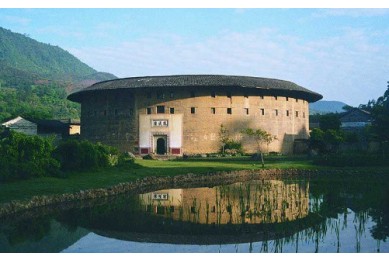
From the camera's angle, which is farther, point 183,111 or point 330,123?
point 330,123

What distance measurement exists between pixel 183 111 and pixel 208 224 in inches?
1104

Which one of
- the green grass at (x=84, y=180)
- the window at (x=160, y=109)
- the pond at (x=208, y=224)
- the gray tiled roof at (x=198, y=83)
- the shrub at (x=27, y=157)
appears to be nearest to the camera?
the pond at (x=208, y=224)

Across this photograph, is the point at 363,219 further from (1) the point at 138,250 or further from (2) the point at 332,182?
(2) the point at 332,182

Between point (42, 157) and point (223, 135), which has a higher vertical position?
point (223, 135)

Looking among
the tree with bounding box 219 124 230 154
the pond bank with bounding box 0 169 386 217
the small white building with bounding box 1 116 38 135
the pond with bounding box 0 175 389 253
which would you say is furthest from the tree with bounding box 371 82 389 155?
the small white building with bounding box 1 116 38 135

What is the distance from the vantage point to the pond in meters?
10.5

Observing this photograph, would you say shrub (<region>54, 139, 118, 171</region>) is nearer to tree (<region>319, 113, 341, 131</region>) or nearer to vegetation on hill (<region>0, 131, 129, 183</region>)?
vegetation on hill (<region>0, 131, 129, 183</region>)

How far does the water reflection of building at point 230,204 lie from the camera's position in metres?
13.4

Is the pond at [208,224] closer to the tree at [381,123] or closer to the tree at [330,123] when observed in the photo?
the tree at [381,123]

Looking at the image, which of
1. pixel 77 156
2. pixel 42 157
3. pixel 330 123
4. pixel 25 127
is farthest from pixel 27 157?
pixel 330 123

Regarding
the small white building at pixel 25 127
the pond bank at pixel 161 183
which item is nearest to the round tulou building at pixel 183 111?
the small white building at pixel 25 127

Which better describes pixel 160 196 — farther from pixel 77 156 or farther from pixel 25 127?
pixel 25 127

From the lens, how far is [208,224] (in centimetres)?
1253

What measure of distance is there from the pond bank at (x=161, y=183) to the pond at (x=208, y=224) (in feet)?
1.36
